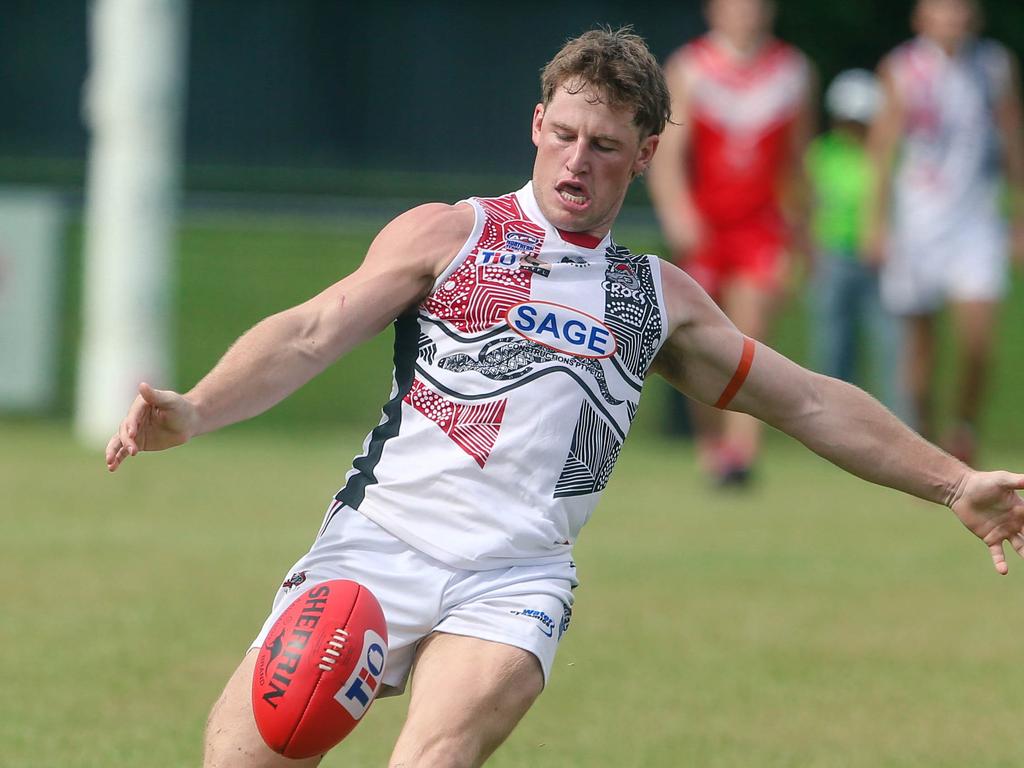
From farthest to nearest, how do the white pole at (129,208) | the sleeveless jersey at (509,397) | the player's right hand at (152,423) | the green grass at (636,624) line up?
the white pole at (129,208)
the green grass at (636,624)
the sleeveless jersey at (509,397)
the player's right hand at (152,423)

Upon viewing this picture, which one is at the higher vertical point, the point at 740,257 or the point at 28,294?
the point at 740,257

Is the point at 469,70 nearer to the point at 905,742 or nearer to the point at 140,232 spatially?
the point at 140,232

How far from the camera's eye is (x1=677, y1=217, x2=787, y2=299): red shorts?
11.2 metres

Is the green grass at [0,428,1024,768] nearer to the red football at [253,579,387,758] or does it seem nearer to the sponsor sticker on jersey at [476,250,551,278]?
the red football at [253,579,387,758]

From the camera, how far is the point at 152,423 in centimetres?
396

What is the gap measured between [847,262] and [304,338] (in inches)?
423

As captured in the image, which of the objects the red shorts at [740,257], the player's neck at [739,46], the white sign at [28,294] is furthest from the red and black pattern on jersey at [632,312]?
the white sign at [28,294]

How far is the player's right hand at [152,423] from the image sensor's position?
3.92m

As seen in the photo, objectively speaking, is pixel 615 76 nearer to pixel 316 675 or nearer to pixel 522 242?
pixel 522 242

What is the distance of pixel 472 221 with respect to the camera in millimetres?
4453

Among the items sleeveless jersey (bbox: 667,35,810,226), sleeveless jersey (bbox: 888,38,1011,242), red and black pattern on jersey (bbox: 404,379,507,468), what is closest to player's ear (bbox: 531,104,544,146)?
red and black pattern on jersey (bbox: 404,379,507,468)

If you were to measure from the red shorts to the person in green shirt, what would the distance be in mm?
1166

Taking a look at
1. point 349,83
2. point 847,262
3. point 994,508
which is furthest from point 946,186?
point 349,83

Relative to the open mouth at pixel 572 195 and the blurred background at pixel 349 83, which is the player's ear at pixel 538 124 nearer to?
the open mouth at pixel 572 195
